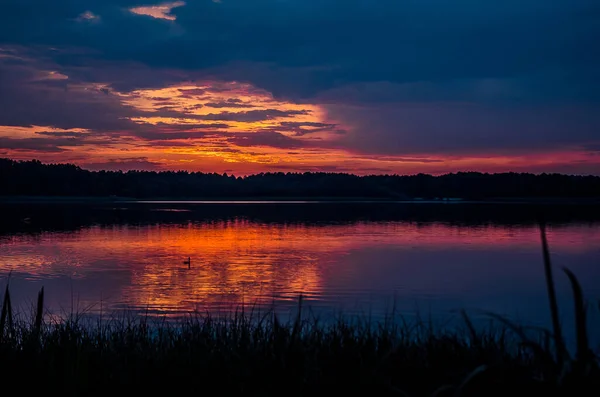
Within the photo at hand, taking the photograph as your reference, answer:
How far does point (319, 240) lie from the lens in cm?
3428

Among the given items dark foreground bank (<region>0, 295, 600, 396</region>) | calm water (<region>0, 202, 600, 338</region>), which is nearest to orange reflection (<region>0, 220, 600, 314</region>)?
A: calm water (<region>0, 202, 600, 338</region>)

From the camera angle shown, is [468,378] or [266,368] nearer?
[468,378]

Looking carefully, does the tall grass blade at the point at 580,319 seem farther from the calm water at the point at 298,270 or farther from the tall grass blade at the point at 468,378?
the calm water at the point at 298,270

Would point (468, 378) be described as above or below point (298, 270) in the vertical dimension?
above

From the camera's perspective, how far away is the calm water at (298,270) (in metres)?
16.1

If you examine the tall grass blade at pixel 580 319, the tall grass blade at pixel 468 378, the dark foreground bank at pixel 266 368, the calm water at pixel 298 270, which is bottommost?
the calm water at pixel 298 270

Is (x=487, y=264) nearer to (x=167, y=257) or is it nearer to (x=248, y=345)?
(x=167, y=257)

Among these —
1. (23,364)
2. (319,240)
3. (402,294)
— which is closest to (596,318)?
(402,294)

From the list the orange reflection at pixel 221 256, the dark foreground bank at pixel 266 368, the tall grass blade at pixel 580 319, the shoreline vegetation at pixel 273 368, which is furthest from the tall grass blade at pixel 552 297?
the orange reflection at pixel 221 256

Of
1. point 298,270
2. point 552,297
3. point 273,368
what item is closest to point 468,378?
point 552,297

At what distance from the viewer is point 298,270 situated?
21.9 m

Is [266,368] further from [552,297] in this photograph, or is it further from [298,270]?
[298,270]

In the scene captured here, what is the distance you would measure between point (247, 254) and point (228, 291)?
9975 mm

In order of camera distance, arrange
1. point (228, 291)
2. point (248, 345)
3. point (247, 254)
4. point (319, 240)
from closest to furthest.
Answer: point (248, 345) < point (228, 291) < point (247, 254) < point (319, 240)
